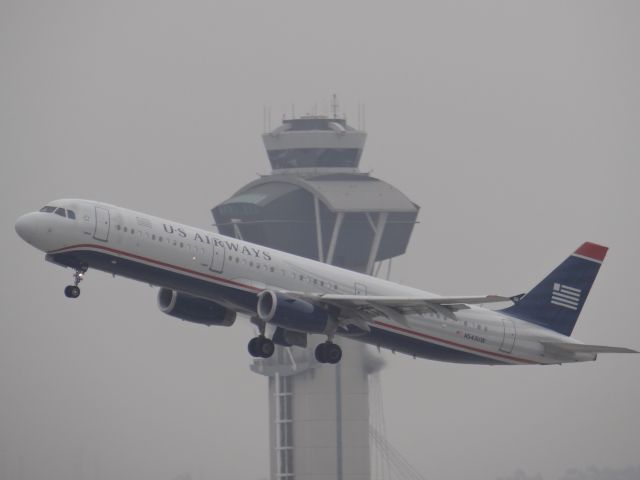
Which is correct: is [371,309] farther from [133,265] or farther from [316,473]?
[316,473]

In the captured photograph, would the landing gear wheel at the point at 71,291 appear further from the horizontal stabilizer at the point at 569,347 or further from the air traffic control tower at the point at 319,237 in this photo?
the air traffic control tower at the point at 319,237

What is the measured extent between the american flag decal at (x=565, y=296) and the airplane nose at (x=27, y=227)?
87.7 feet

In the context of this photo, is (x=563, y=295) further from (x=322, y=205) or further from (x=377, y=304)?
(x=322, y=205)

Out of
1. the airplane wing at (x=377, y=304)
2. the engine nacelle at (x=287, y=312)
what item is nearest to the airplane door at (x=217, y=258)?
the engine nacelle at (x=287, y=312)

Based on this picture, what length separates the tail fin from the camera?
A: 8781cm

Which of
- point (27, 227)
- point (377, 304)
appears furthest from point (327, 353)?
point (27, 227)

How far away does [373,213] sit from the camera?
170750 millimetres

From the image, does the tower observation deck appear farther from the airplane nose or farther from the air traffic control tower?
the airplane nose

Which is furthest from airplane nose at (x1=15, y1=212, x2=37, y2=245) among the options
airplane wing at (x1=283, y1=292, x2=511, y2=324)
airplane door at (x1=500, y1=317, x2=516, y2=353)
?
airplane door at (x1=500, y1=317, x2=516, y2=353)

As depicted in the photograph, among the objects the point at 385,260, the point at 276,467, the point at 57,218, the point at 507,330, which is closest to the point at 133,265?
the point at 57,218

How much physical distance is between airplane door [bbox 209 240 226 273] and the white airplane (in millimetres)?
43

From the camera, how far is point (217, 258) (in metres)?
77.4

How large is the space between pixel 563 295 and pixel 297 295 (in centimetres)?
1621

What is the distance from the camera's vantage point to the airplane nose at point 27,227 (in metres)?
75.1
